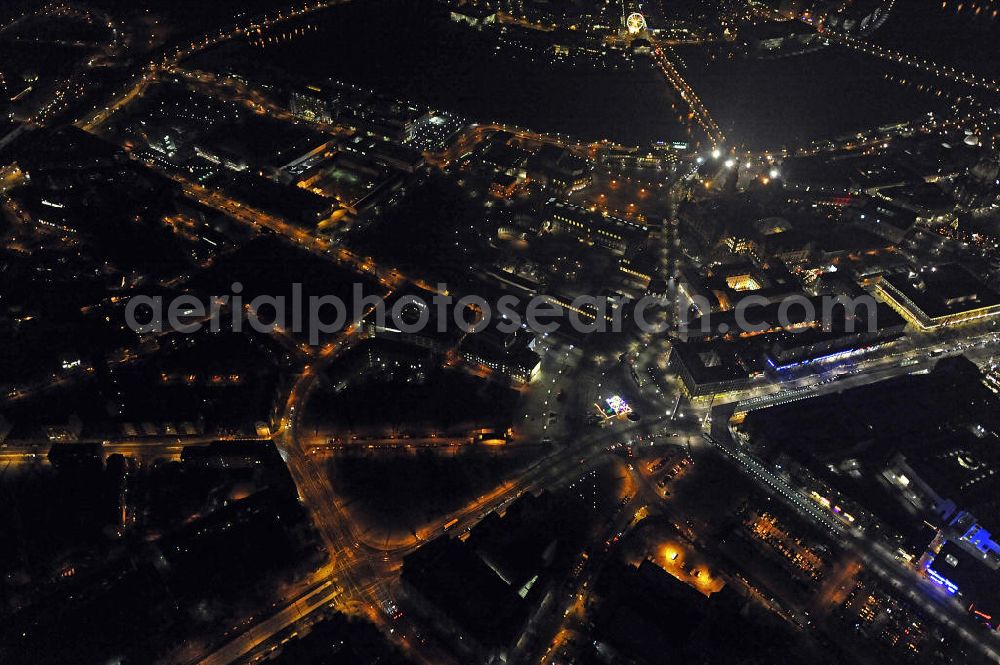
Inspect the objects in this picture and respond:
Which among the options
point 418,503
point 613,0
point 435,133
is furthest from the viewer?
point 613,0

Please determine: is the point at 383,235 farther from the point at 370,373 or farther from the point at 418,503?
the point at 418,503

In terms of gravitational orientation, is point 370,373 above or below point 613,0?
below

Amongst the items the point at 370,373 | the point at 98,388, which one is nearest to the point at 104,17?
the point at 98,388

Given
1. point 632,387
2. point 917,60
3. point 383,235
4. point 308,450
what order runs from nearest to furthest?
point 308,450
point 632,387
point 383,235
point 917,60

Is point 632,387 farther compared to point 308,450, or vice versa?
point 632,387

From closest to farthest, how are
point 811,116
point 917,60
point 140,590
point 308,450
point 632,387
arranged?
point 140,590
point 308,450
point 632,387
point 811,116
point 917,60

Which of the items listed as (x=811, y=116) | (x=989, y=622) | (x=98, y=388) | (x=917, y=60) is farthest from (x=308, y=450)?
(x=917, y=60)

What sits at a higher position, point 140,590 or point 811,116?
point 811,116

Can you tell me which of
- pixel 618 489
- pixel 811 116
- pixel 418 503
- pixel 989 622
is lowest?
pixel 418 503

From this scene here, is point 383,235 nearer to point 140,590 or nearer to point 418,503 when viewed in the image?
point 418,503
